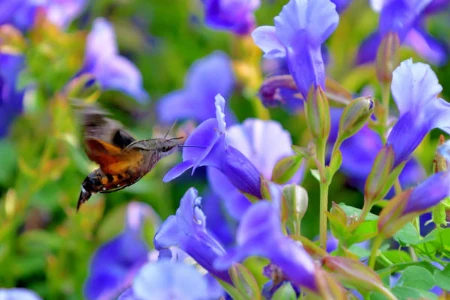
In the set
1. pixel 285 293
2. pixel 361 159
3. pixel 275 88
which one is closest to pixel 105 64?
pixel 361 159

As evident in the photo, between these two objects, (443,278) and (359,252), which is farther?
(359,252)

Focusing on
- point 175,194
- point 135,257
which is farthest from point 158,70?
point 135,257

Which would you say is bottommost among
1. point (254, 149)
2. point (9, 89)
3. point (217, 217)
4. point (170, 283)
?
point (217, 217)

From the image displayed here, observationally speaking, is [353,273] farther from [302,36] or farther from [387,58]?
[387,58]

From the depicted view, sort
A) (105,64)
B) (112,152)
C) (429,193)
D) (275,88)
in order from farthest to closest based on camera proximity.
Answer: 1. (105,64)
2. (275,88)
3. (112,152)
4. (429,193)

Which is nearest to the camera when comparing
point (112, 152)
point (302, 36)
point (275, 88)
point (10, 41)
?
point (302, 36)

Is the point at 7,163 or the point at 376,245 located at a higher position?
the point at 376,245

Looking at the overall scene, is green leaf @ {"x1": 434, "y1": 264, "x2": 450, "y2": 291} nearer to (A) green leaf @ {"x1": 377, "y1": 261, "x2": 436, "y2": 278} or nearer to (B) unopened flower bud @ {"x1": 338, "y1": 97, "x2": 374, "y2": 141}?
(A) green leaf @ {"x1": 377, "y1": 261, "x2": 436, "y2": 278}
